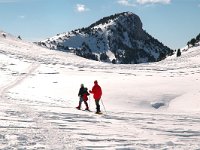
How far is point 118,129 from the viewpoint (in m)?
15.4

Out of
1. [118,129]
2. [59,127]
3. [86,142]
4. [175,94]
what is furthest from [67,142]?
[175,94]

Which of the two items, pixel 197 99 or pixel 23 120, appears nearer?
pixel 23 120

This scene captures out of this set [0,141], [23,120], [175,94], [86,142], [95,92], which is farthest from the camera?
[175,94]

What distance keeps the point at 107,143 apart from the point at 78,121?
5363 mm

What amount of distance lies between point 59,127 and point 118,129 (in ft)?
8.34

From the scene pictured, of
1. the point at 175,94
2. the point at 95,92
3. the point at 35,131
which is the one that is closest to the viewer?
the point at 35,131

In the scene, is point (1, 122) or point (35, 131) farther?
point (1, 122)

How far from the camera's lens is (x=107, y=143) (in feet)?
39.5

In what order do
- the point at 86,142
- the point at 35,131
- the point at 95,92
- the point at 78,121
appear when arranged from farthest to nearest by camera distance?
the point at 95,92, the point at 78,121, the point at 35,131, the point at 86,142

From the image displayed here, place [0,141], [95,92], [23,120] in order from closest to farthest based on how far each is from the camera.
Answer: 1. [0,141]
2. [23,120]
3. [95,92]

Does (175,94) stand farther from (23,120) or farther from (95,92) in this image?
(23,120)

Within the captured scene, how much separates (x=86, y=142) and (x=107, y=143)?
70 centimetres

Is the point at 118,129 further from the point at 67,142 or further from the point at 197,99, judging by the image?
the point at 197,99

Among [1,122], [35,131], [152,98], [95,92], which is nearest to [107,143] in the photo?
[35,131]
